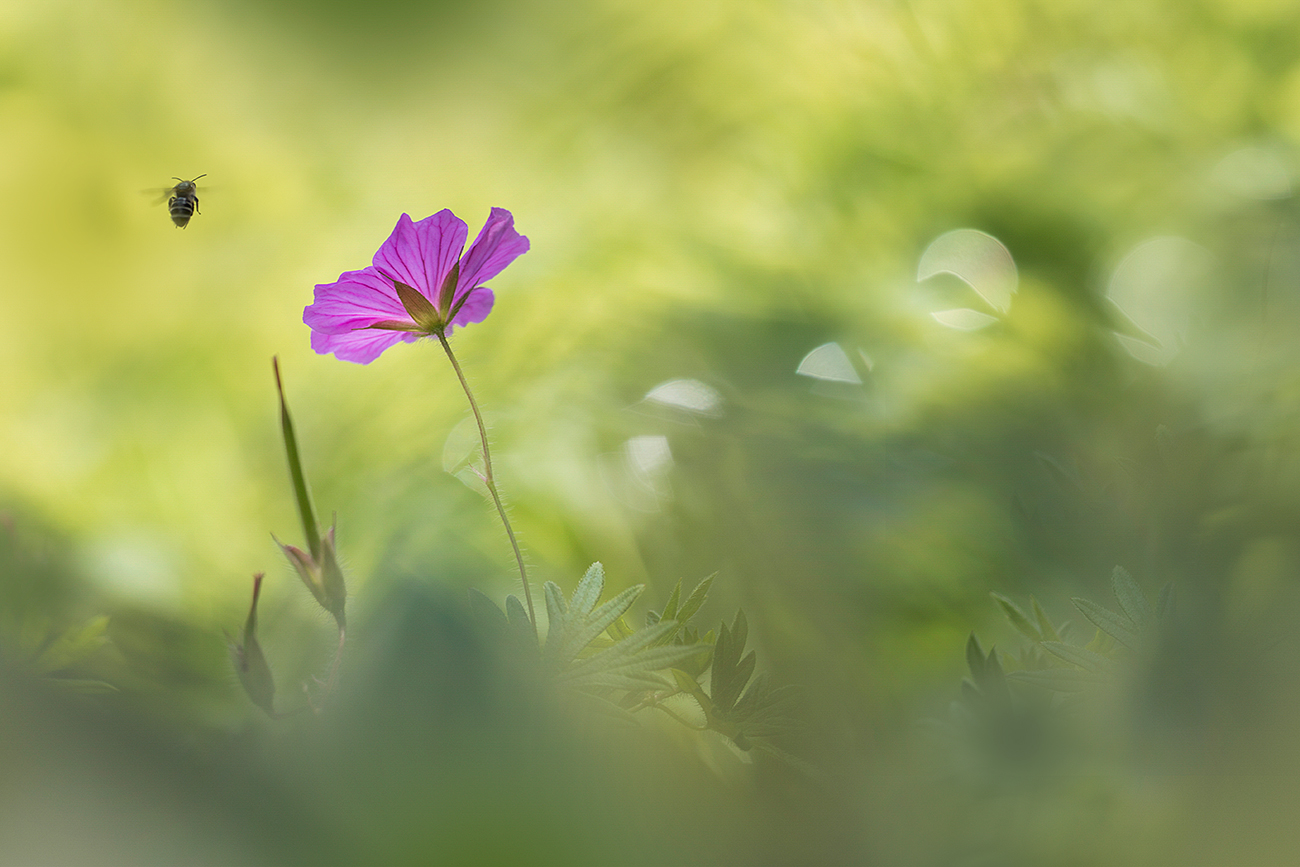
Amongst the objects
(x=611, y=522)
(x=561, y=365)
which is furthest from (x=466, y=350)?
(x=611, y=522)

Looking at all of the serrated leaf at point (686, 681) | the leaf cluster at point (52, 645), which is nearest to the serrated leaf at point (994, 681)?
the serrated leaf at point (686, 681)

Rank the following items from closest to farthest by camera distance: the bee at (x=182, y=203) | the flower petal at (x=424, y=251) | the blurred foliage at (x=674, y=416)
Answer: the blurred foliage at (x=674, y=416), the flower petal at (x=424, y=251), the bee at (x=182, y=203)

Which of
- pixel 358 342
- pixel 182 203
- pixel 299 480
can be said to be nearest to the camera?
pixel 299 480

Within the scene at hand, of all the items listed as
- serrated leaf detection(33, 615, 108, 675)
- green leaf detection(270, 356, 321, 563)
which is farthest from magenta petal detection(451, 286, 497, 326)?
serrated leaf detection(33, 615, 108, 675)

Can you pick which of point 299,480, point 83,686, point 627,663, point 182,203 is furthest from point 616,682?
point 182,203

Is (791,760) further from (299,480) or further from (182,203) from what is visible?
(182,203)

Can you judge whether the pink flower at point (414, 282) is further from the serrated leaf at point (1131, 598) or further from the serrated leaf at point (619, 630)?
the serrated leaf at point (1131, 598)

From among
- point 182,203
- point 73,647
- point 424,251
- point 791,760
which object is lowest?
point 791,760

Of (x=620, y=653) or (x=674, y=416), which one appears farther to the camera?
(x=674, y=416)
